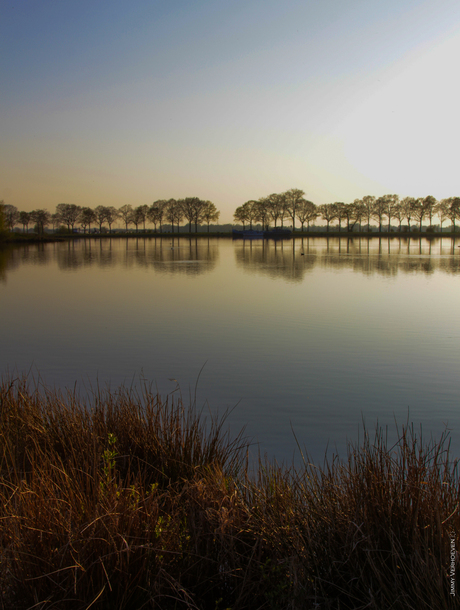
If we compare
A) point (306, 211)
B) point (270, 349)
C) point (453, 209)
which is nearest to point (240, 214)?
point (306, 211)

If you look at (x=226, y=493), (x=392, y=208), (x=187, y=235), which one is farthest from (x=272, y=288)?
(x=187, y=235)

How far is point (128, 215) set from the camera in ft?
462

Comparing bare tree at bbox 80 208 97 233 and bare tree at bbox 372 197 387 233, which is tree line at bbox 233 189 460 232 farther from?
bare tree at bbox 80 208 97 233

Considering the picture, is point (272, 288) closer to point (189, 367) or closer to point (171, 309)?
point (171, 309)

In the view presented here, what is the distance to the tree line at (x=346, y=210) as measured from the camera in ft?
368

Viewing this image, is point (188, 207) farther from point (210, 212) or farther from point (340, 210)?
point (340, 210)

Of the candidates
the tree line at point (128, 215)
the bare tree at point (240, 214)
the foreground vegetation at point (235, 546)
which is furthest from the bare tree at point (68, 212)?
the foreground vegetation at point (235, 546)

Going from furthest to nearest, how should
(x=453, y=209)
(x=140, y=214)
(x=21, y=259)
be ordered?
(x=140, y=214) → (x=453, y=209) → (x=21, y=259)

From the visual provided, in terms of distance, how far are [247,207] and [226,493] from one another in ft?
440

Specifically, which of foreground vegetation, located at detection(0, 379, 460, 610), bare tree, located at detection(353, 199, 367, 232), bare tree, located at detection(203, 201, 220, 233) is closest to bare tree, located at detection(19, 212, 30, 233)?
bare tree, located at detection(203, 201, 220, 233)

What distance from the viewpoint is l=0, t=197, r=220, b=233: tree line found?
125562 mm

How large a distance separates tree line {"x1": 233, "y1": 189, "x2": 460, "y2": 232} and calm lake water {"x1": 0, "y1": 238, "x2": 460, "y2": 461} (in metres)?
101

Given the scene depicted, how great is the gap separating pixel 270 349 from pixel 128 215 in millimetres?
137378

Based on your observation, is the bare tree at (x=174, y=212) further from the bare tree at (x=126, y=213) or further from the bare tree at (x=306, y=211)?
the bare tree at (x=306, y=211)
